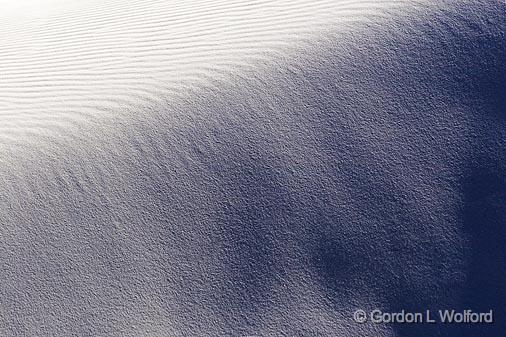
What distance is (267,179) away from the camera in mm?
5383

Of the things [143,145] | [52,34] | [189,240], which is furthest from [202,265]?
[52,34]

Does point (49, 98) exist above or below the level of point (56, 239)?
above

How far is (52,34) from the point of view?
275 inches

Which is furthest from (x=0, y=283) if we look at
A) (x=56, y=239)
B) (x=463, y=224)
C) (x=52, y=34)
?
(x=463, y=224)

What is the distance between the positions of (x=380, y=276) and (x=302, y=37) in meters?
3.01

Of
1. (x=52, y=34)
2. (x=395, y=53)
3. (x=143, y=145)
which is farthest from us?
(x=52, y=34)

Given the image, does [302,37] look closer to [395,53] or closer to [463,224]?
[395,53]

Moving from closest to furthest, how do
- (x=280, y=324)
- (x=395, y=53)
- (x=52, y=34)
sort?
(x=280, y=324)
(x=395, y=53)
(x=52, y=34)

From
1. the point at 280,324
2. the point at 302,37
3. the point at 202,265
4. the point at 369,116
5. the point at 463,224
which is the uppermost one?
the point at 302,37

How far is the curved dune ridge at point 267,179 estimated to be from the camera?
5016 mm

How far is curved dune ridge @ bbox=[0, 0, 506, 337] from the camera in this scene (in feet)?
16.5

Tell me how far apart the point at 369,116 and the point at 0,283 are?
4.38 metres

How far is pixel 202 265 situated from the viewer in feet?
16.8

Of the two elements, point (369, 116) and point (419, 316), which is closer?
point (419, 316)
